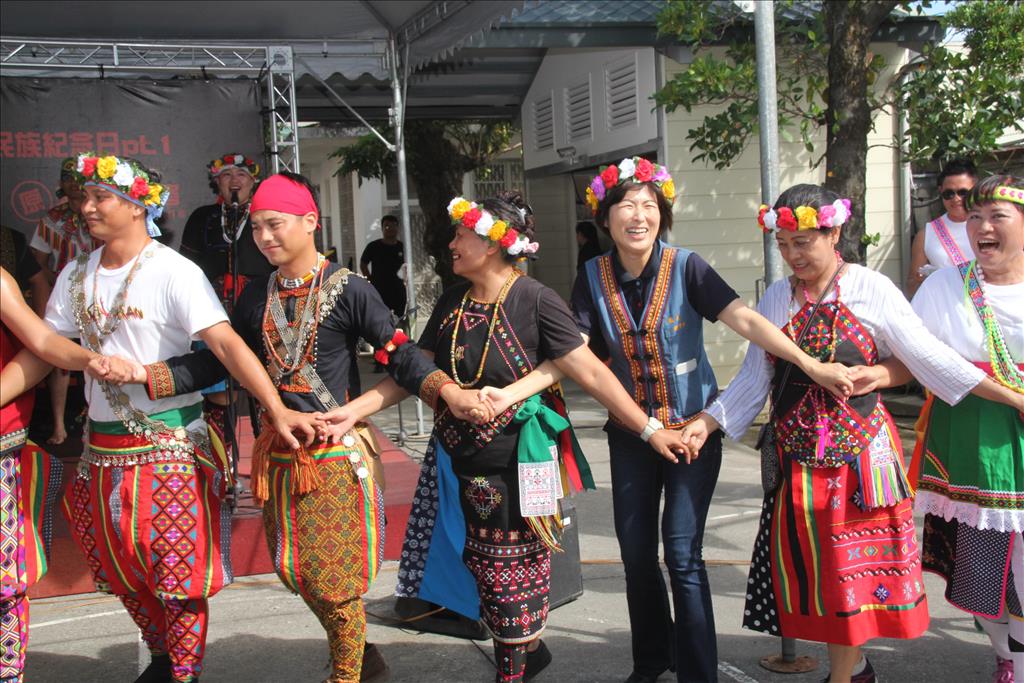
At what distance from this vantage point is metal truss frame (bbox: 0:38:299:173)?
8.05m

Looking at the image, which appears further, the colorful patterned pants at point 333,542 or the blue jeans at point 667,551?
the blue jeans at point 667,551

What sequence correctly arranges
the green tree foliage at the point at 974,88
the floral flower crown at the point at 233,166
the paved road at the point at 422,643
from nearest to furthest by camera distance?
the paved road at the point at 422,643
the floral flower crown at the point at 233,166
the green tree foliage at the point at 974,88

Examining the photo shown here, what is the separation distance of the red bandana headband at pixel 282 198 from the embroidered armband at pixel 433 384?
2.22 feet

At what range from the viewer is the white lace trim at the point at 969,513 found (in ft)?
10.9

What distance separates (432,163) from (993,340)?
12.4 m

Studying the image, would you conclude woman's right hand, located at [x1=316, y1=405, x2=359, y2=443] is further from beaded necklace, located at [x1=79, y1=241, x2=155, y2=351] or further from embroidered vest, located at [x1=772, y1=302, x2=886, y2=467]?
embroidered vest, located at [x1=772, y1=302, x2=886, y2=467]

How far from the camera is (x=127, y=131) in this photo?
27.0 feet

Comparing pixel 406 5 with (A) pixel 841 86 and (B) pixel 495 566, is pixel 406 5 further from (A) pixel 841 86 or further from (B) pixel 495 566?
(B) pixel 495 566

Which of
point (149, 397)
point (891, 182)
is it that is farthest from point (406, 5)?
point (149, 397)

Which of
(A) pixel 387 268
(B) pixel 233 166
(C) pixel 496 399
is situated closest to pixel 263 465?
(C) pixel 496 399

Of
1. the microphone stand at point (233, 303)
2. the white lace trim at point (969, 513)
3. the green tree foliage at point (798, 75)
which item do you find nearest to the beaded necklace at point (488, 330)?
the microphone stand at point (233, 303)

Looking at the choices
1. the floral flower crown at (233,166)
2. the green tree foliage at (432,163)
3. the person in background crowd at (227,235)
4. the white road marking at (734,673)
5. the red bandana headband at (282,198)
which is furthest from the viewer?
the green tree foliage at (432,163)

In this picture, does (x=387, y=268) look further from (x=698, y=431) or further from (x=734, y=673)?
(x=698, y=431)

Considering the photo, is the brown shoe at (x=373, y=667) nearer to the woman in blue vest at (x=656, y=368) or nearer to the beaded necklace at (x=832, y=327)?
the woman in blue vest at (x=656, y=368)
